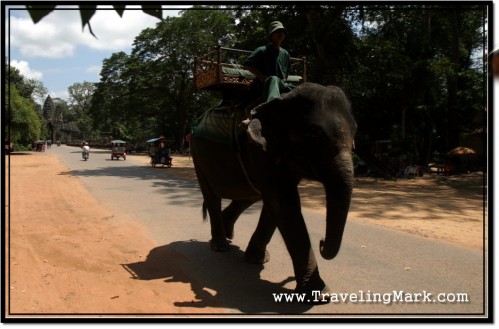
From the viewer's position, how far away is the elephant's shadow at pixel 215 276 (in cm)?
376

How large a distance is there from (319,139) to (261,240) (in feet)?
6.57

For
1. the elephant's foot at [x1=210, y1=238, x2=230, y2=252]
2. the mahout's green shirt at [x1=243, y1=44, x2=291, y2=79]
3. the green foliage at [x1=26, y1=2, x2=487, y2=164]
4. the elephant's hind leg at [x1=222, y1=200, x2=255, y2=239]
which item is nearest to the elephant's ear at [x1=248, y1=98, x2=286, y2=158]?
the mahout's green shirt at [x1=243, y1=44, x2=291, y2=79]

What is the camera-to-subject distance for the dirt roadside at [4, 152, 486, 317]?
3822mm

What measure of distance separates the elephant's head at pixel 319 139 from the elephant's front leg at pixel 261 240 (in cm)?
136

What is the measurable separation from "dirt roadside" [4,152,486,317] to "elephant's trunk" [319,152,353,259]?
4.21 ft

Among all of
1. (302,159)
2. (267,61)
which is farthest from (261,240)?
(267,61)

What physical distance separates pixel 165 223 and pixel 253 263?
306cm

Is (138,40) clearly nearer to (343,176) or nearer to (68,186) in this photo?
(68,186)

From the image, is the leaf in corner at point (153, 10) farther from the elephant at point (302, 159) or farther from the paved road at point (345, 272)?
the paved road at point (345, 272)

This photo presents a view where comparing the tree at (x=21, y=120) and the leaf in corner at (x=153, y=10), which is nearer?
the leaf in corner at (x=153, y=10)

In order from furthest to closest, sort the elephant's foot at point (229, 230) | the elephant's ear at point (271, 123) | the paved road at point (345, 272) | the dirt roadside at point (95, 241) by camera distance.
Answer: the elephant's foot at point (229, 230) → the dirt roadside at point (95, 241) → the paved road at point (345, 272) → the elephant's ear at point (271, 123)

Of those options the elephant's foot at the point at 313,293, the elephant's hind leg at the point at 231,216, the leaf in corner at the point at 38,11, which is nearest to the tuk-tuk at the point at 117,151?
the elephant's hind leg at the point at 231,216

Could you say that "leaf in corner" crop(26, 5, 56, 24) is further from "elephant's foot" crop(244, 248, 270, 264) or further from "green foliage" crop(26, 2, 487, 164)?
"green foliage" crop(26, 2, 487, 164)

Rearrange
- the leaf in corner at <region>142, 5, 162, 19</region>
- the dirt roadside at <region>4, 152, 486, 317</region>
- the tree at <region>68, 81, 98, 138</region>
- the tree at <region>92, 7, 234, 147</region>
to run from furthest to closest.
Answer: the tree at <region>68, 81, 98, 138</region> → the tree at <region>92, 7, 234, 147</region> → the dirt roadside at <region>4, 152, 486, 317</region> → the leaf in corner at <region>142, 5, 162, 19</region>
